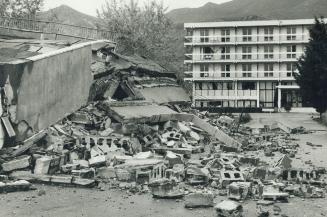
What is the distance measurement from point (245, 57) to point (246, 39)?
2.16 m

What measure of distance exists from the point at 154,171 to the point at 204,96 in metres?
46.8

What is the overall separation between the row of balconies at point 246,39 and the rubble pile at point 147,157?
3752cm

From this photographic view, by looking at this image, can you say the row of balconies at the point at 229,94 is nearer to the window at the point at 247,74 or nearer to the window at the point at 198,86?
the window at the point at 198,86

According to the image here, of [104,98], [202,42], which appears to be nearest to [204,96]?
[202,42]

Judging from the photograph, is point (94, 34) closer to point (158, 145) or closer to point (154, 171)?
point (158, 145)

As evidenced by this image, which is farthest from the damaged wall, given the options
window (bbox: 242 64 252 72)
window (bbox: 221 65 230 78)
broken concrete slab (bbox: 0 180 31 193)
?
window (bbox: 242 64 252 72)

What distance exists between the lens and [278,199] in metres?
9.64

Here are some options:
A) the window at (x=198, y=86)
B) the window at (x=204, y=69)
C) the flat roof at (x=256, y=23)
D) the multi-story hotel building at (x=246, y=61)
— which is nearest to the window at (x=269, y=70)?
the multi-story hotel building at (x=246, y=61)

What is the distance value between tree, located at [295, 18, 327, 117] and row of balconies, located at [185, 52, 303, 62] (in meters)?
22.1

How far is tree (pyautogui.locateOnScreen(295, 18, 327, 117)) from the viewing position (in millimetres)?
31656

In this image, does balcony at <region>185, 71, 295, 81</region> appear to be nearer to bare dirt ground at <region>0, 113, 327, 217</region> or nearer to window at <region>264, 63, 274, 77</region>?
window at <region>264, 63, 274, 77</region>

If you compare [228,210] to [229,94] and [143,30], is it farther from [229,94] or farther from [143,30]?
[229,94]

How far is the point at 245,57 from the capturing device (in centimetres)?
5784

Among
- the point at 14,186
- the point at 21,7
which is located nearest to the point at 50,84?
the point at 14,186
